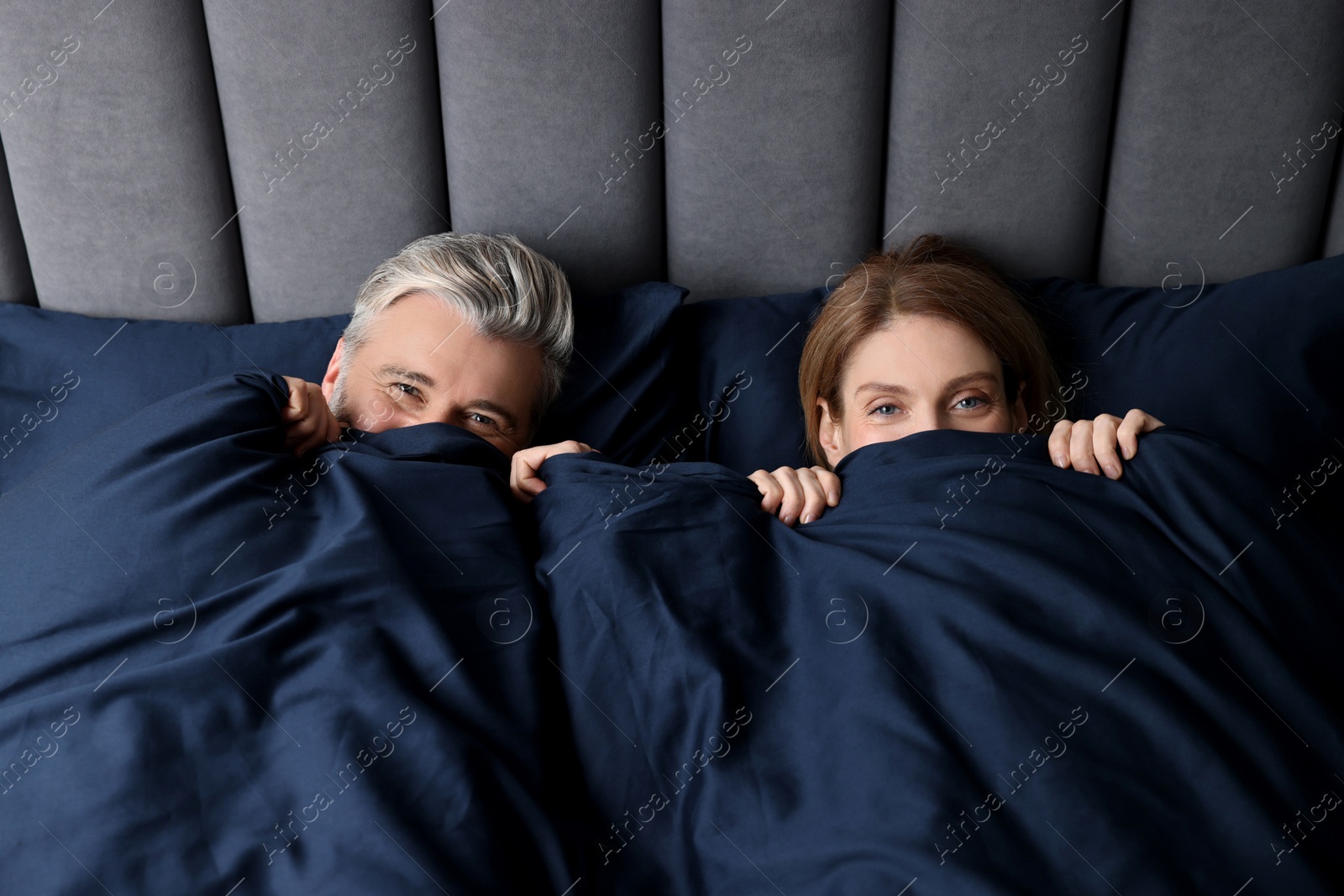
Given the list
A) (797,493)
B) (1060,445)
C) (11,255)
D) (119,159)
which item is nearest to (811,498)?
(797,493)

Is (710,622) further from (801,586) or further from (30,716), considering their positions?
(30,716)

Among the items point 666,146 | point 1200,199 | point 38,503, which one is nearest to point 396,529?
point 38,503

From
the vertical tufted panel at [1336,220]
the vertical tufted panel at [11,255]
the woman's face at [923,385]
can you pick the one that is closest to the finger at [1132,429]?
the woman's face at [923,385]

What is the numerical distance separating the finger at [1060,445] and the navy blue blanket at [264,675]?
0.59 m

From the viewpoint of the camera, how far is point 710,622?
3.00ft

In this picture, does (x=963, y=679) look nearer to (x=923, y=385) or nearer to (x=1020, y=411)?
(x=923, y=385)

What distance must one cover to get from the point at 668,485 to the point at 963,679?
361mm

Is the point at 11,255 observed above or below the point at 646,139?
above

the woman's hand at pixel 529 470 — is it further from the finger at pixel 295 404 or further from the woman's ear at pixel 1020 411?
the woman's ear at pixel 1020 411

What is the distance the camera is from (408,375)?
3.82ft

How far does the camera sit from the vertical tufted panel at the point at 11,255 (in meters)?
1.39

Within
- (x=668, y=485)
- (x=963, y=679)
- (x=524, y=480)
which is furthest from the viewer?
(x=524, y=480)

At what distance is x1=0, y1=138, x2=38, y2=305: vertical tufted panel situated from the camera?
139 centimetres

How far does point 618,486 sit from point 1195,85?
104 cm
